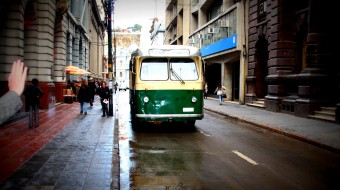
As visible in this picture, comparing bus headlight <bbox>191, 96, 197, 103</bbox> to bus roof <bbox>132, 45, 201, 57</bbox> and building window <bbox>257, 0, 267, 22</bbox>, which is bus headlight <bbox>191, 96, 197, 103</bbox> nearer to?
bus roof <bbox>132, 45, 201, 57</bbox>

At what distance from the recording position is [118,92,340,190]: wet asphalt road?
6215mm

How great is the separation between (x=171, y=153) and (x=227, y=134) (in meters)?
4.08

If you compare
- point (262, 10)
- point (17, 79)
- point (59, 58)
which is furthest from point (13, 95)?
point (59, 58)

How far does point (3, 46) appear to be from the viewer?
15.1m

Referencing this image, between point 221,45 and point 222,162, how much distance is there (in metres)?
23.0

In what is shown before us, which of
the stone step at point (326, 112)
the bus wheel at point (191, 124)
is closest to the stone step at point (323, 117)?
the stone step at point (326, 112)

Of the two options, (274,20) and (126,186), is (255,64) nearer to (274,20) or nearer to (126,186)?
(274,20)

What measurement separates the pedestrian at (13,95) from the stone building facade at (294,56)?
14634 millimetres

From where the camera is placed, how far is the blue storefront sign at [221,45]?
26880mm

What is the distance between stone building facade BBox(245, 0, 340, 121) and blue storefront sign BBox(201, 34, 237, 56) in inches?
105

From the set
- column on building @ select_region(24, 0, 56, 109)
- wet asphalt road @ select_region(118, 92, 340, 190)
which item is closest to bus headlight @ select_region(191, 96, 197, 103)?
wet asphalt road @ select_region(118, 92, 340, 190)

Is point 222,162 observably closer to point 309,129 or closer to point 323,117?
point 309,129

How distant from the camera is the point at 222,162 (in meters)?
7.85

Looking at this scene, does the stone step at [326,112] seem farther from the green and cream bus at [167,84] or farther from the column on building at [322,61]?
the green and cream bus at [167,84]
